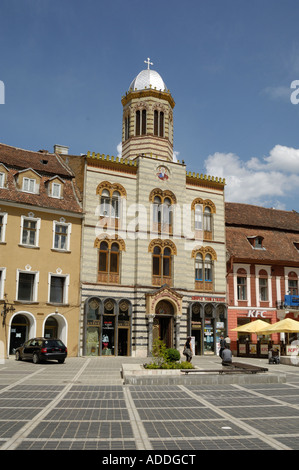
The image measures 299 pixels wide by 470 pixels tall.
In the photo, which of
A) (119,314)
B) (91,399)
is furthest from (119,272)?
(91,399)

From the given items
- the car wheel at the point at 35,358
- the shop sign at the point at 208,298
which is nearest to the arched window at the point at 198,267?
the shop sign at the point at 208,298

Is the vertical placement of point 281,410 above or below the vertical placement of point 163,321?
below

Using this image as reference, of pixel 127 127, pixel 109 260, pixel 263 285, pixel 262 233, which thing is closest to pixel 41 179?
pixel 109 260

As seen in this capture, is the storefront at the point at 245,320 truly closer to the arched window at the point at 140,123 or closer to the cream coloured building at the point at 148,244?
the cream coloured building at the point at 148,244

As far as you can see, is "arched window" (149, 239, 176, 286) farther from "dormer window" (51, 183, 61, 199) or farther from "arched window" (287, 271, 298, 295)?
"arched window" (287, 271, 298, 295)

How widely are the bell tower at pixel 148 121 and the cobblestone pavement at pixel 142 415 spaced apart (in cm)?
2423

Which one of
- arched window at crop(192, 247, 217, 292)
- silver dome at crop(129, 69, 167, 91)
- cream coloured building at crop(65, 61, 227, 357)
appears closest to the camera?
cream coloured building at crop(65, 61, 227, 357)

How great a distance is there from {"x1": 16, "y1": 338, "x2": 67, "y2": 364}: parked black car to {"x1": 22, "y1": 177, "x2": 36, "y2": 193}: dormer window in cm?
1117

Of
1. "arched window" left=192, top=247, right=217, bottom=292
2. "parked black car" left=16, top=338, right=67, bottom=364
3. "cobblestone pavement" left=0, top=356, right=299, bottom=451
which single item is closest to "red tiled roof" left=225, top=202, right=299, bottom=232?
"arched window" left=192, top=247, right=217, bottom=292

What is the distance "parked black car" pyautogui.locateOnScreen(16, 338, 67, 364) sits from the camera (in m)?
26.0

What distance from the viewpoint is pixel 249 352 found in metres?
34.8

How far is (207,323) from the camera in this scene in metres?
37.9
